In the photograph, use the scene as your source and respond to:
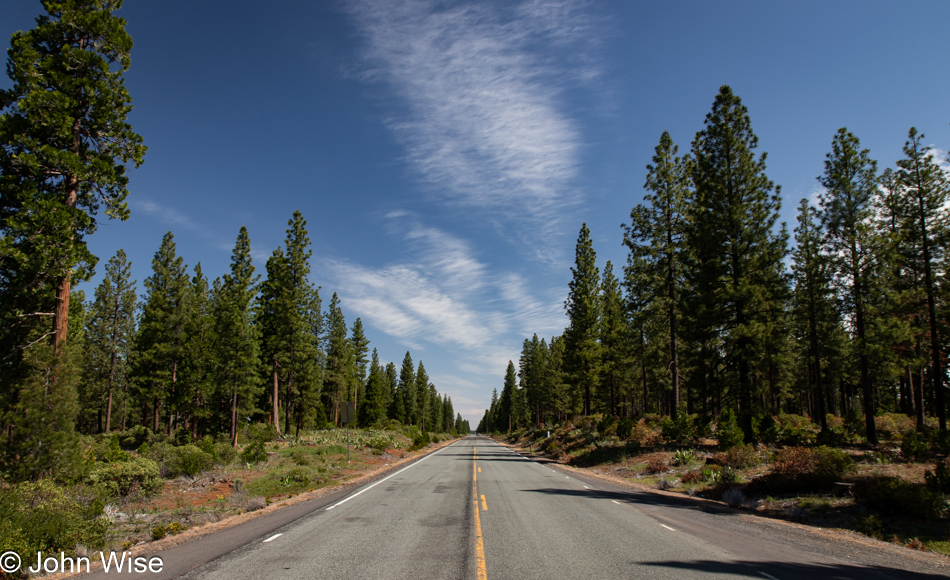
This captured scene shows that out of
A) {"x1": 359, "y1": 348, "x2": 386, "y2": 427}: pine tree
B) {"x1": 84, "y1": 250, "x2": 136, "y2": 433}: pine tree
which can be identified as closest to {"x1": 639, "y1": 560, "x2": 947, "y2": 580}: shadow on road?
{"x1": 84, "y1": 250, "x2": 136, "y2": 433}: pine tree

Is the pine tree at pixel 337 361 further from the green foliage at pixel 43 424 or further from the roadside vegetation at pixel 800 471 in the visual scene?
the green foliage at pixel 43 424

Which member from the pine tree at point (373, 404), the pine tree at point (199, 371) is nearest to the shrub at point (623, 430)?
the pine tree at point (199, 371)

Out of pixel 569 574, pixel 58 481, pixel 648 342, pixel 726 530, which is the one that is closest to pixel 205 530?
pixel 58 481

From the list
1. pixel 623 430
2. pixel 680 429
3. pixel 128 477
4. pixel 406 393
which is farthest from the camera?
pixel 406 393

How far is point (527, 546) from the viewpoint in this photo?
7.59 m

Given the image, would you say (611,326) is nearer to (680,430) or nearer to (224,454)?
(680,430)

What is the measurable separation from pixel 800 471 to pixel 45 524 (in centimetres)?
1821

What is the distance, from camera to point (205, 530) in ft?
32.5

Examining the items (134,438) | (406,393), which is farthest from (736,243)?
(406,393)

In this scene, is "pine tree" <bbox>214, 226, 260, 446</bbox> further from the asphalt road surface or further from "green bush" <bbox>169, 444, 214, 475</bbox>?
the asphalt road surface

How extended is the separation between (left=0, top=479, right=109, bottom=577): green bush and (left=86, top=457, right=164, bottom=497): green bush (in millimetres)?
5674

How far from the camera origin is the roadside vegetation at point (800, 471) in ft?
34.5

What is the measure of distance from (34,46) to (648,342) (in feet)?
156
